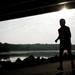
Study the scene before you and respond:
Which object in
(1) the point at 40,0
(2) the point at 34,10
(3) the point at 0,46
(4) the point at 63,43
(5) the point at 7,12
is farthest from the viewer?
(3) the point at 0,46

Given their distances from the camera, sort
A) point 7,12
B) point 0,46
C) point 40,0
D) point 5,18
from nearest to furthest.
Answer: point 40,0 < point 7,12 < point 5,18 < point 0,46

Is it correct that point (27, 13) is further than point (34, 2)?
Yes

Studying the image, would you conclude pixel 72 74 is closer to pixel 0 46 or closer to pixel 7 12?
pixel 7 12

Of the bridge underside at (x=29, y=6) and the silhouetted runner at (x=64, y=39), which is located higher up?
the bridge underside at (x=29, y=6)

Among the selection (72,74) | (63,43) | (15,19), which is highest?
(15,19)

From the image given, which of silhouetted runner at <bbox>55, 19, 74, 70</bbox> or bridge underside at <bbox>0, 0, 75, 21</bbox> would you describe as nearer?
silhouetted runner at <bbox>55, 19, 74, 70</bbox>

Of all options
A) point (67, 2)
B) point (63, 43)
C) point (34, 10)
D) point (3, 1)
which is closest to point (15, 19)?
point (34, 10)

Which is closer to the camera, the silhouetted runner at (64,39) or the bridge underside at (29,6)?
the silhouetted runner at (64,39)

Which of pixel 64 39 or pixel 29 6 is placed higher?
pixel 29 6

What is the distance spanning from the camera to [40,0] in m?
5.86

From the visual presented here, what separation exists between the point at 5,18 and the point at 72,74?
13.0 ft

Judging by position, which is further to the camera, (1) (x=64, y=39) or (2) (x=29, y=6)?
(2) (x=29, y=6)

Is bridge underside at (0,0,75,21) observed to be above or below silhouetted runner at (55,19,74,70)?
above

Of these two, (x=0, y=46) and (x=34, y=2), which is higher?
(x=34, y=2)
